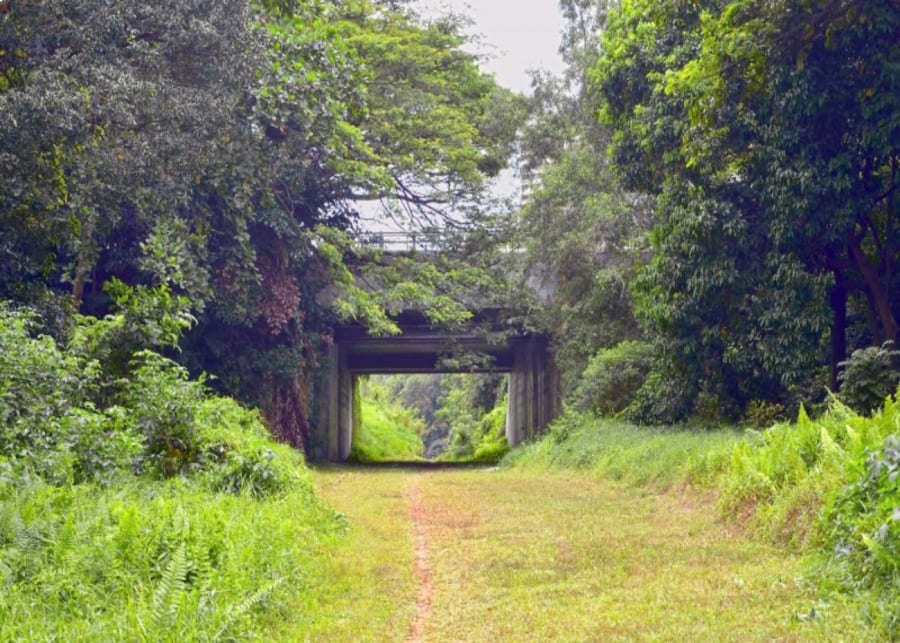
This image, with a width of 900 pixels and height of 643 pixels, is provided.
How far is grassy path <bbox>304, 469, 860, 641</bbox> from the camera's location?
5.60m

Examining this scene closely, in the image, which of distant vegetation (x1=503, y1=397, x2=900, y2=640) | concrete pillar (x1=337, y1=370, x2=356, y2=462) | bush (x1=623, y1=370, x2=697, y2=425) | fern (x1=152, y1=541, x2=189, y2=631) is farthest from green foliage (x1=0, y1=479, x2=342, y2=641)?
concrete pillar (x1=337, y1=370, x2=356, y2=462)

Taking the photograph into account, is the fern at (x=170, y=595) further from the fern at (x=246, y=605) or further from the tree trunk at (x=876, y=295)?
the tree trunk at (x=876, y=295)

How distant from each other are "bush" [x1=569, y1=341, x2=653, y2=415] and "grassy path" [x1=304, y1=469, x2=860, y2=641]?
10915 millimetres

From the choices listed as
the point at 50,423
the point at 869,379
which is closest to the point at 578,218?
the point at 869,379

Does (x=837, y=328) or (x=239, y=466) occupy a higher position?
(x=837, y=328)

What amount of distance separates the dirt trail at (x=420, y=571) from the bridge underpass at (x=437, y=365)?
49.4 feet

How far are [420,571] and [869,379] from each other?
744cm

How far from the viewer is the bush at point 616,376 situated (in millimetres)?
22516

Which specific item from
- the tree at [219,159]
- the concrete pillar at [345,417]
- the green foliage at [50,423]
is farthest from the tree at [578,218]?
the green foliage at [50,423]

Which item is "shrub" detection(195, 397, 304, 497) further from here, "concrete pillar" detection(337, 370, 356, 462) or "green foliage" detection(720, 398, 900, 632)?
"concrete pillar" detection(337, 370, 356, 462)

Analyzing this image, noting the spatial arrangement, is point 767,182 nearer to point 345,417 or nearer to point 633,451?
point 633,451

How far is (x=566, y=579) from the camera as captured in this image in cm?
706

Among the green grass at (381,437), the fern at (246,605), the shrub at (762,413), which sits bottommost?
the green grass at (381,437)

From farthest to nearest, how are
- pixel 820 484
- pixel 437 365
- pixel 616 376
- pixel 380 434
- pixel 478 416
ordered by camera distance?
pixel 478 416, pixel 380 434, pixel 437 365, pixel 616 376, pixel 820 484
